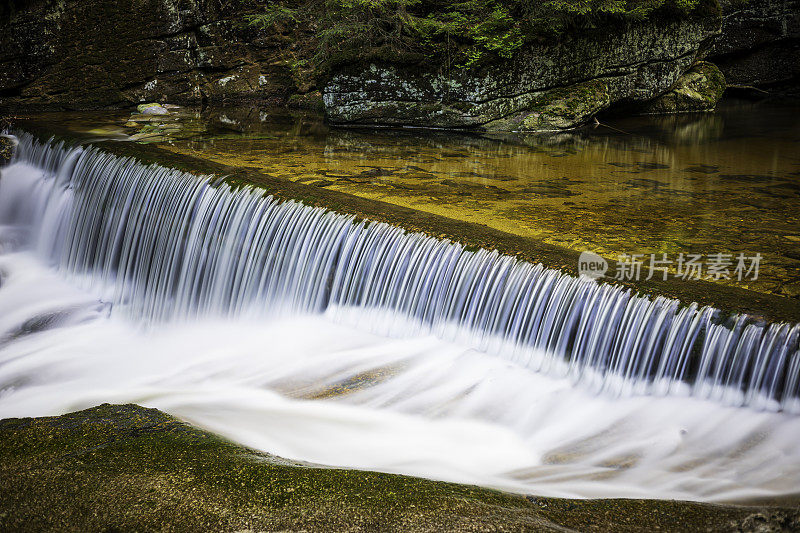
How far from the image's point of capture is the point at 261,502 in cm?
254

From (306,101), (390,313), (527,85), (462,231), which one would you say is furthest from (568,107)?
(390,313)

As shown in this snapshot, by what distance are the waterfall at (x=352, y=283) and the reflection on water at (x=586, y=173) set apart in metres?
0.57

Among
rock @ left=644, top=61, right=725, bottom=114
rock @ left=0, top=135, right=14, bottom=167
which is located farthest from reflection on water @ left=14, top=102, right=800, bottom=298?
rock @ left=0, top=135, right=14, bottom=167

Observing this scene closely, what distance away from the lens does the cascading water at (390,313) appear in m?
3.78

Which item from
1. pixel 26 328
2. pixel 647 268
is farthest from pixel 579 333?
pixel 26 328

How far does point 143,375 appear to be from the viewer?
18.7 feet

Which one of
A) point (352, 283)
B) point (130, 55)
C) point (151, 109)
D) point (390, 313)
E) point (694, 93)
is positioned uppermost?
point (130, 55)

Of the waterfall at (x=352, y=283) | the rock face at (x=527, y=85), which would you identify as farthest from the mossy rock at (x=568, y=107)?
the waterfall at (x=352, y=283)

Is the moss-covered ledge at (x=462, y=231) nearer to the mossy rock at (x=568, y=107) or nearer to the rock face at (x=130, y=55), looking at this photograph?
the rock face at (x=130, y=55)

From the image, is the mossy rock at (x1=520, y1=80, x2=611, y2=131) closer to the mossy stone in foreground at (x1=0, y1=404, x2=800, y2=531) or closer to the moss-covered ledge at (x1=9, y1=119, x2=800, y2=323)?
the moss-covered ledge at (x1=9, y1=119, x2=800, y2=323)

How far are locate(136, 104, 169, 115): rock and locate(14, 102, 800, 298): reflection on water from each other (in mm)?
578

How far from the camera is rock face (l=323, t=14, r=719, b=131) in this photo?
1048 cm

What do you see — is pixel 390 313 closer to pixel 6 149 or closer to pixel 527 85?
pixel 527 85

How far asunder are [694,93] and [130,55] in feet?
36.3
